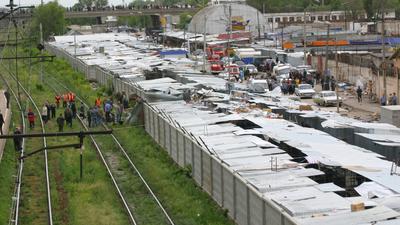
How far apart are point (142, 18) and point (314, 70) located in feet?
334

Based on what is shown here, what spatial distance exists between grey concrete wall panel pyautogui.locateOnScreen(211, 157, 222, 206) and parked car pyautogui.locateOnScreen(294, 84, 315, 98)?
22791 millimetres

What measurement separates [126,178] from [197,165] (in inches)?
110

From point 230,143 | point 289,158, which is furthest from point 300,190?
point 230,143

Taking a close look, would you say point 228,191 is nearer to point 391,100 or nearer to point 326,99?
point 391,100

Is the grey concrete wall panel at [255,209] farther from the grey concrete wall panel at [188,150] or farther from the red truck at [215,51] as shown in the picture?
the red truck at [215,51]

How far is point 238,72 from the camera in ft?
163

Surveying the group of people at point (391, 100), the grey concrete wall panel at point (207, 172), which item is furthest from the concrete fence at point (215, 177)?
the group of people at point (391, 100)

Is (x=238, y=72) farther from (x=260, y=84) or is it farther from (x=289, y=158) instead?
(x=289, y=158)

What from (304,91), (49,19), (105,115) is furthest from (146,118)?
(49,19)

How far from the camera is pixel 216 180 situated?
704 inches

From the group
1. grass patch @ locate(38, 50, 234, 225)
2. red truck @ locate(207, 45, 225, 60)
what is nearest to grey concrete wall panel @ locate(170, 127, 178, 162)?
grass patch @ locate(38, 50, 234, 225)

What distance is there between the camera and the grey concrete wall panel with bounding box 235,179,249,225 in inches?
607

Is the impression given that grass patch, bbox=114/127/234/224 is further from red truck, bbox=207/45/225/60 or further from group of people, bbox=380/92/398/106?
red truck, bbox=207/45/225/60

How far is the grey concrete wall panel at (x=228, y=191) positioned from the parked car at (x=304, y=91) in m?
23.8
